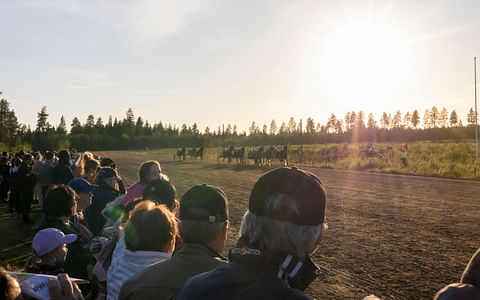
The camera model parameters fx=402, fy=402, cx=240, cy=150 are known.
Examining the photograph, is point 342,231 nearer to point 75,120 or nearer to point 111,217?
point 111,217

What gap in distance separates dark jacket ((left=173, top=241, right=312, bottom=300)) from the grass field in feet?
14.0

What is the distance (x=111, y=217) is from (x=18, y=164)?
28.0ft

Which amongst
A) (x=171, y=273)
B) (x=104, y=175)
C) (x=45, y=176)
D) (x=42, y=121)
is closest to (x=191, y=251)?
(x=171, y=273)

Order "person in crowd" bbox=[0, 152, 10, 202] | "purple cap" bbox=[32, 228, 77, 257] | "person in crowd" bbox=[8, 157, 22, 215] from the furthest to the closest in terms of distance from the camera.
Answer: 1. "person in crowd" bbox=[0, 152, 10, 202]
2. "person in crowd" bbox=[8, 157, 22, 215]
3. "purple cap" bbox=[32, 228, 77, 257]

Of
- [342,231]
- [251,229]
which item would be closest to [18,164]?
[342,231]

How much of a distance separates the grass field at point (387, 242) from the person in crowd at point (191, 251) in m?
3.49

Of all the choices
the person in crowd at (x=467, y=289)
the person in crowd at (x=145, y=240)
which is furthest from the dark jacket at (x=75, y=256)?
the person in crowd at (x=467, y=289)

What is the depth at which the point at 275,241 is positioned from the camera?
1.70m

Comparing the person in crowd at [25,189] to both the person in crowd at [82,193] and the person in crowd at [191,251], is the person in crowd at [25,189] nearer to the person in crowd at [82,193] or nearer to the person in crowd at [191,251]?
the person in crowd at [82,193]

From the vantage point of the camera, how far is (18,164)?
466 inches

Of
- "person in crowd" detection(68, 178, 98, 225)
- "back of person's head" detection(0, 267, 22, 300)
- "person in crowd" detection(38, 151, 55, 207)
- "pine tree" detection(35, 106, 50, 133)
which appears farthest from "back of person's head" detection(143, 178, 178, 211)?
"pine tree" detection(35, 106, 50, 133)

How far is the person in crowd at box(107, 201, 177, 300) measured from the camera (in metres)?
2.83

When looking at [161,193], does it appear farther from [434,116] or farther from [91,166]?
[434,116]

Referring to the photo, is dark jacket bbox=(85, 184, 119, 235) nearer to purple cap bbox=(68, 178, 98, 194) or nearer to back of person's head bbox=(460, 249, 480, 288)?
purple cap bbox=(68, 178, 98, 194)
